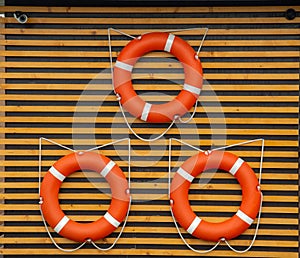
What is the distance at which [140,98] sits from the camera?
4500mm

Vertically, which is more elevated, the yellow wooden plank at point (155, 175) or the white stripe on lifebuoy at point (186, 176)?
the yellow wooden plank at point (155, 175)

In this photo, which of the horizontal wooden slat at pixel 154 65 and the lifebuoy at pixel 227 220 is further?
the horizontal wooden slat at pixel 154 65

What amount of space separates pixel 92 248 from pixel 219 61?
170cm

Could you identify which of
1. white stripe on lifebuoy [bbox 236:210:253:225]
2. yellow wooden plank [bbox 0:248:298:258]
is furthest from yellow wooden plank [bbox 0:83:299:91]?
yellow wooden plank [bbox 0:248:298:258]

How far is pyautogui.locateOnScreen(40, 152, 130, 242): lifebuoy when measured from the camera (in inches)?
176

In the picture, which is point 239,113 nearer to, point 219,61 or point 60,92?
point 219,61

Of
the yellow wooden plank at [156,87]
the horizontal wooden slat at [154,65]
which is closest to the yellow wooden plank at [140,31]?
the horizontal wooden slat at [154,65]

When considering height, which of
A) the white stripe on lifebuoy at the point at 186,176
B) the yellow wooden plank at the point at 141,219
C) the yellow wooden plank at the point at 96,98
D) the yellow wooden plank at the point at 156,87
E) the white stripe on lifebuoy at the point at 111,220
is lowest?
the white stripe on lifebuoy at the point at 111,220

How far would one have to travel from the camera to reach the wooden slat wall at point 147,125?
14.9 feet

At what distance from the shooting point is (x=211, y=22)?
4.55 meters

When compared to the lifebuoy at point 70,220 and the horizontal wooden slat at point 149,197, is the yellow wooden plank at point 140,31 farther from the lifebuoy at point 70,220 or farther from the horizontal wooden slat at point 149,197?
the horizontal wooden slat at point 149,197

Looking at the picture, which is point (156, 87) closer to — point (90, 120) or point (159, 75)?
point (159, 75)

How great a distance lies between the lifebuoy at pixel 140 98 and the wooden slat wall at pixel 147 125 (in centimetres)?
10

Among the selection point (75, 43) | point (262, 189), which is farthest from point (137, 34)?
point (262, 189)
